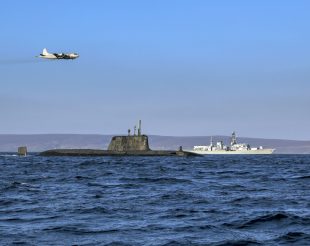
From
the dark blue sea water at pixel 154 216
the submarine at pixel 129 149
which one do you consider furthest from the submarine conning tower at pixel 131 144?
the dark blue sea water at pixel 154 216

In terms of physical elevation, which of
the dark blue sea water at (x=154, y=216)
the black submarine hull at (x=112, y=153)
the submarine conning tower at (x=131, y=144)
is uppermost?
the submarine conning tower at (x=131, y=144)

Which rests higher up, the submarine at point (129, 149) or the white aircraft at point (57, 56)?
the white aircraft at point (57, 56)

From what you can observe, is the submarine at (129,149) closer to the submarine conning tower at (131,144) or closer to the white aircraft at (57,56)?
the submarine conning tower at (131,144)

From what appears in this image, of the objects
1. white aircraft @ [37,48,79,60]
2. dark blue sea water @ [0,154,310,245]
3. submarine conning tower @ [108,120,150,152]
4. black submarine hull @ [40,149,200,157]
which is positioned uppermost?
white aircraft @ [37,48,79,60]

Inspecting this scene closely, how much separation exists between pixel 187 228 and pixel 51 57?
194 feet

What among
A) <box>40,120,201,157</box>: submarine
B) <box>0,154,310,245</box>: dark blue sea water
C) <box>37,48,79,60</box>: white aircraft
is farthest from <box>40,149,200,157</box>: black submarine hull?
<box>0,154,310,245</box>: dark blue sea water

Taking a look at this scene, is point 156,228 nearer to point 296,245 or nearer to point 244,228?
point 244,228

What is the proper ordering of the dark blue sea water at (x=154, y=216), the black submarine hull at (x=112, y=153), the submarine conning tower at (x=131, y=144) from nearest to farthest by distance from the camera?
the dark blue sea water at (x=154, y=216)
the black submarine hull at (x=112, y=153)
the submarine conning tower at (x=131, y=144)

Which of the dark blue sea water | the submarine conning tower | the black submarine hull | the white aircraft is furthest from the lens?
the submarine conning tower

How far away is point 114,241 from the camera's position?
60.6 feet

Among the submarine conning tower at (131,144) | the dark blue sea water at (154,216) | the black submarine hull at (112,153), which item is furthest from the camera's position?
the submarine conning tower at (131,144)

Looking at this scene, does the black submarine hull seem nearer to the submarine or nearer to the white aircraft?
the submarine

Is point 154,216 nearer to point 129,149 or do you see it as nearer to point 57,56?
point 57,56

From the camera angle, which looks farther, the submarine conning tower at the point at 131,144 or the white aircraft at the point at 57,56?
the submarine conning tower at the point at 131,144
